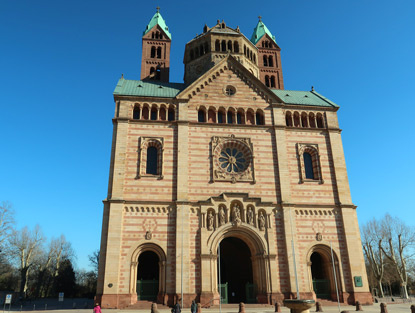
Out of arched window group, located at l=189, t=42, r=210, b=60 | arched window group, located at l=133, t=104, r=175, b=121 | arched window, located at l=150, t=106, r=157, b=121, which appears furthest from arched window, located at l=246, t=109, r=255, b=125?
arched window group, located at l=189, t=42, r=210, b=60

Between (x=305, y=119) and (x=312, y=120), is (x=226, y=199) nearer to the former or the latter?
(x=305, y=119)

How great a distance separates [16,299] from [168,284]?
1363 inches

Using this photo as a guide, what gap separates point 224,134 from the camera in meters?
30.5

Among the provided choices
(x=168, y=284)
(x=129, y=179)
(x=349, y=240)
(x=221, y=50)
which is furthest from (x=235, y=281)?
(x=221, y=50)

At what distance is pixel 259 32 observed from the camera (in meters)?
47.9

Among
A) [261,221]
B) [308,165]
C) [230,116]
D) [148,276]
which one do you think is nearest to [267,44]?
[230,116]

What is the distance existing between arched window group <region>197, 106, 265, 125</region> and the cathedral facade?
0.10 m

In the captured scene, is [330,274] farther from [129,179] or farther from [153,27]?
[153,27]

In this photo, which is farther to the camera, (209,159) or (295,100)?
(295,100)

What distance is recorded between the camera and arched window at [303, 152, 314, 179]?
101ft

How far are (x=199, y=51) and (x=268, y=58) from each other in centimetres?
1223

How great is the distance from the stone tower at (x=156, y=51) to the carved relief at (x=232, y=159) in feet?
51.0

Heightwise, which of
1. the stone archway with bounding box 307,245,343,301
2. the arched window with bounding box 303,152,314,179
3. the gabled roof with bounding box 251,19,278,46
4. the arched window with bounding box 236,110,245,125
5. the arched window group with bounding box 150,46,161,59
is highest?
the gabled roof with bounding box 251,19,278,46

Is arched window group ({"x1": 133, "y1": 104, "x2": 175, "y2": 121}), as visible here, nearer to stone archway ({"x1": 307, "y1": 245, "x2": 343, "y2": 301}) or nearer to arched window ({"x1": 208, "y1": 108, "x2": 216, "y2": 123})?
arched window ({"x1": 208, "y1": 108, "x2": 216, "y2": 123})
